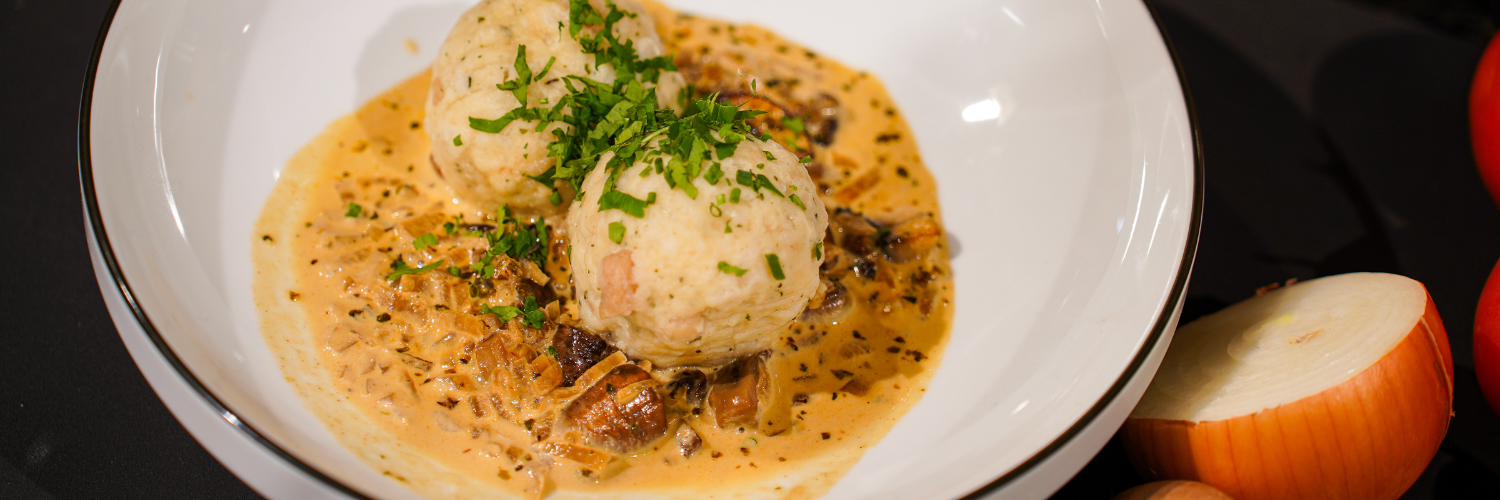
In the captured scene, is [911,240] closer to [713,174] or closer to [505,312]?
[713,174]

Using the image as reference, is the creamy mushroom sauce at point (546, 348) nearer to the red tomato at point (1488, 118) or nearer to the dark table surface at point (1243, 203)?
the dark table surface at point (1243, 203)

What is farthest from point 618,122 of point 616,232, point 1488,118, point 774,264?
point 1488,118

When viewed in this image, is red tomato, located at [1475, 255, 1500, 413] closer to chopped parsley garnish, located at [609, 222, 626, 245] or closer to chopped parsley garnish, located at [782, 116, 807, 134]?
chopped parsley garnish, located at [782, 116, 807, 134]

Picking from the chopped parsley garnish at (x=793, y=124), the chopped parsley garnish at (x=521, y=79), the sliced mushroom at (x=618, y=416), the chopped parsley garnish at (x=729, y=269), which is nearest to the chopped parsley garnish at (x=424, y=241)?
the chopped parsley garnish at (x=521, y=79)

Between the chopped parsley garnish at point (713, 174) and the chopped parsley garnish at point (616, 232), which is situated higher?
the chopped parsley garnish at point (713, 174)

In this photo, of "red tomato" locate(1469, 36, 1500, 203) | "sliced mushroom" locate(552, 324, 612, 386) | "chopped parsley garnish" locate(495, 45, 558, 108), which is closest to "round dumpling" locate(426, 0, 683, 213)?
"chopped parsley garnish" locate(495, 45, 558, 108)

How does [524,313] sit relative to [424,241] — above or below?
below

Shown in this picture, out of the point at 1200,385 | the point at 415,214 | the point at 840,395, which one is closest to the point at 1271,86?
the point at 1200,385
